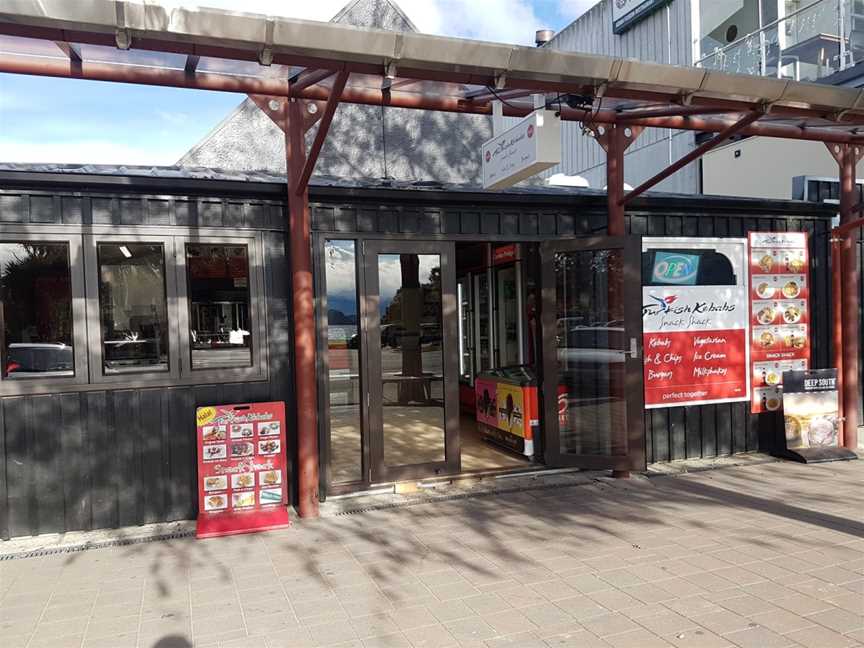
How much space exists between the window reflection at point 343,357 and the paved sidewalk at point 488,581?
631 millimetres

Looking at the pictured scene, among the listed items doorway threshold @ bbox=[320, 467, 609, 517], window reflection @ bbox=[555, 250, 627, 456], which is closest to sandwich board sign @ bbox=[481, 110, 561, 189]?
window reflection @ bbox=[555, 250, 627, 456]

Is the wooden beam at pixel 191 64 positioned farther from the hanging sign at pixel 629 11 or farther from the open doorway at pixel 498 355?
the hanging sign at pixel 629 11

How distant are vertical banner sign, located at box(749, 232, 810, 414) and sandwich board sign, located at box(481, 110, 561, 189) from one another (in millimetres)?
3699

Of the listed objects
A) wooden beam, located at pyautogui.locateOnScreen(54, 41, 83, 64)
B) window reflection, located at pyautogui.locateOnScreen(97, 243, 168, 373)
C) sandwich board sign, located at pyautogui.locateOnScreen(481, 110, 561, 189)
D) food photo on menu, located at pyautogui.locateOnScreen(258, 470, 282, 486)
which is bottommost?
food photo on menu, located at pyautogui.locateOnScreen(258, 470, 282, 486)

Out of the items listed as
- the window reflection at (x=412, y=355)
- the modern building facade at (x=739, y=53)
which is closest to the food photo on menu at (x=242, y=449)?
the window reflection at (x=412, y=355)

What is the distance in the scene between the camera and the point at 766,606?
3.54m

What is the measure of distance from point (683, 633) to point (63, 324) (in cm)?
473

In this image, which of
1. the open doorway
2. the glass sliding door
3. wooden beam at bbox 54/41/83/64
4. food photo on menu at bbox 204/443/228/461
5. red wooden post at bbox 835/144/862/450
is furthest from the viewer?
the glass sliding door

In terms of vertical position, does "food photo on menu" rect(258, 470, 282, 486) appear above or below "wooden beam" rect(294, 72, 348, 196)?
below

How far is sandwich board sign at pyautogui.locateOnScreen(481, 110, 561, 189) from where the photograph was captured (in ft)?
13.7

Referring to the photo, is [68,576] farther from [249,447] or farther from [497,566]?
[497,566]

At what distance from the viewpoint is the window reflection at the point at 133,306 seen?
5.07m

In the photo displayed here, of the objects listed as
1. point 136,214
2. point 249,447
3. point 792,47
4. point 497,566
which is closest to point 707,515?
point 497,566

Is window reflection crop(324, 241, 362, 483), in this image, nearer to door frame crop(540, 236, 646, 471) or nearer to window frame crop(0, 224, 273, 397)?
window frame crop(0, 224, 273, 397)
